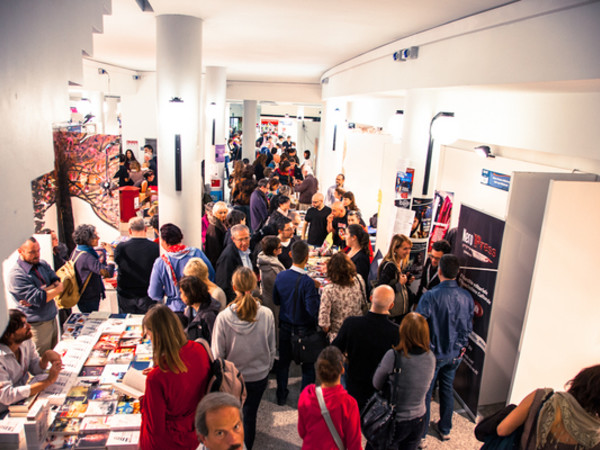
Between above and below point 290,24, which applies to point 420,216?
below

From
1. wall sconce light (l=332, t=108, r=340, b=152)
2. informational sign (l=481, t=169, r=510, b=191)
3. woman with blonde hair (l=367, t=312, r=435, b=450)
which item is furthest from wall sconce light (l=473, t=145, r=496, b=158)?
wall sconce light (l=332, t=108, r=340, b=152)

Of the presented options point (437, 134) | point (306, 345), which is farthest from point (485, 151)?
point (306, 345)

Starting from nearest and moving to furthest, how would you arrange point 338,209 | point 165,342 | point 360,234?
point 165,342
point 360,234
point 338,209

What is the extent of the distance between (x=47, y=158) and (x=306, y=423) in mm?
1872

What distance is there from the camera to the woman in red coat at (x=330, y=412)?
2.52 metres

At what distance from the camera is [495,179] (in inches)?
234

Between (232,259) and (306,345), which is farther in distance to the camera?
(232,259)

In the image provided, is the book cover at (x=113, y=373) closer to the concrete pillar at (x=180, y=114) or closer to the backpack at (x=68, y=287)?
the backpack at (x=68, y=287)

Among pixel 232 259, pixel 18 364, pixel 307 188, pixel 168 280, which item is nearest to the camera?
pixel 18 364

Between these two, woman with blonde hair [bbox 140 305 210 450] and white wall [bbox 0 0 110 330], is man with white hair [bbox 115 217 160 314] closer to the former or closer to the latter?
woman with blonde hair [bbox 140 305 210 450]

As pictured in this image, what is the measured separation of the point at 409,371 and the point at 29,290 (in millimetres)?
3044

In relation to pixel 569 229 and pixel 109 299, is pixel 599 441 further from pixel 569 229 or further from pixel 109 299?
pixel 109 299

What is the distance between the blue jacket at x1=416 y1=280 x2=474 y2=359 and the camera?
3834 millimetres

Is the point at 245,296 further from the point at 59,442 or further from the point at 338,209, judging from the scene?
the point at 338,209
